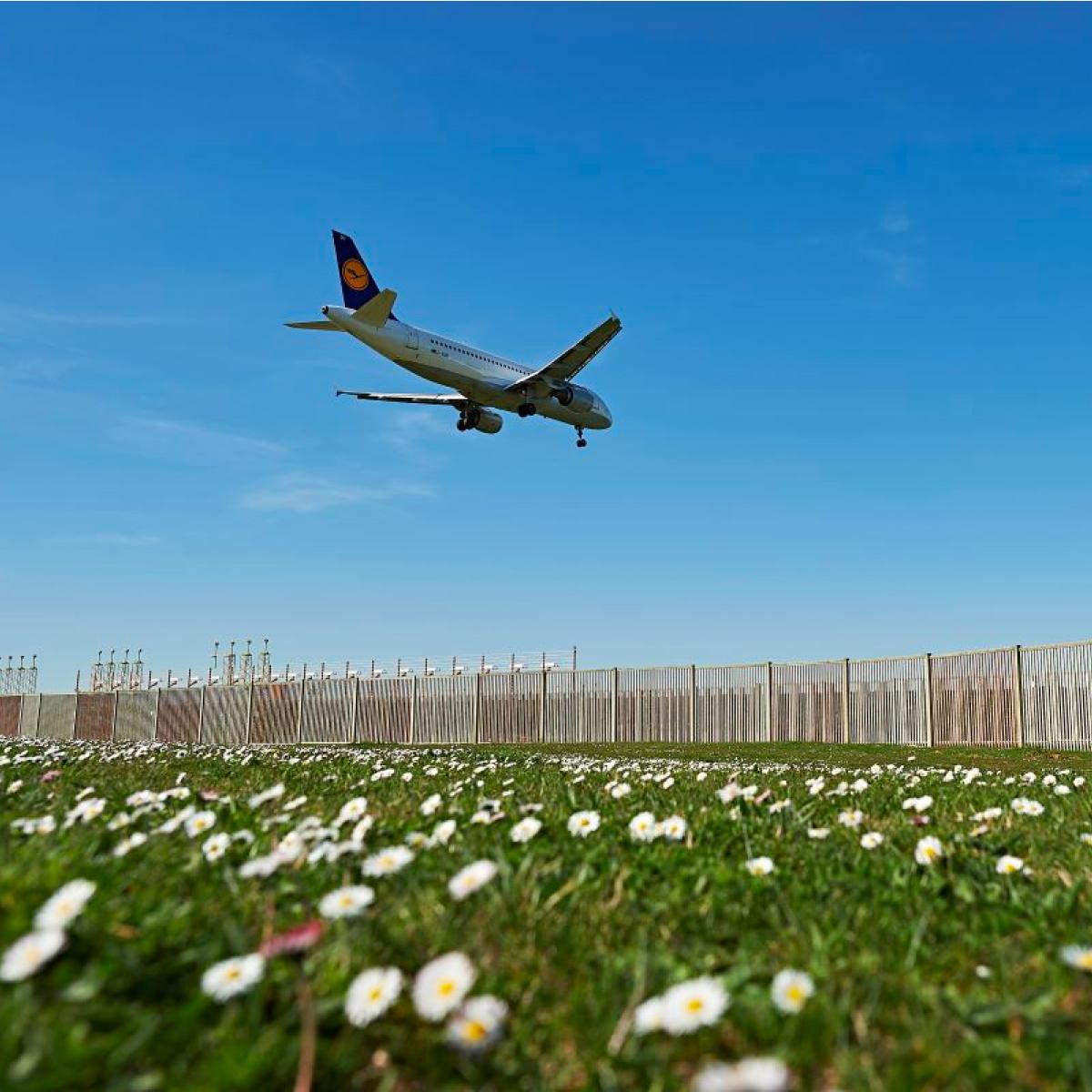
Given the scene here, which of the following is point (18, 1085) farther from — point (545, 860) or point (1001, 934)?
point (1001, 934)

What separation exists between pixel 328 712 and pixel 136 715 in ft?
35.1

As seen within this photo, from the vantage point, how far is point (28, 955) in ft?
5.71

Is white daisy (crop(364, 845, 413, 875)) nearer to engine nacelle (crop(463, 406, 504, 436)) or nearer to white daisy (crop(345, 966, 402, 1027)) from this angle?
white daisy (crop(345, 966, 402, 1027))

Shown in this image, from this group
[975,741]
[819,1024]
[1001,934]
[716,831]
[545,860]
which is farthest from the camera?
[975,741]

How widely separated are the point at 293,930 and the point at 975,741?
21.7m

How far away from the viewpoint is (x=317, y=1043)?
1.71m

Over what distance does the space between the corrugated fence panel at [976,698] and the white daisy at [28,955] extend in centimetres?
2171

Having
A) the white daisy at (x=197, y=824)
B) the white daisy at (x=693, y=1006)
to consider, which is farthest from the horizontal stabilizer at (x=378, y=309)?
the white daisy at (x=693, y=1006)

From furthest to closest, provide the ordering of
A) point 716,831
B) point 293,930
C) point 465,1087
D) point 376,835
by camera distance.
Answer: point 716,831
point 376,835
point 293,930
point 465,1087

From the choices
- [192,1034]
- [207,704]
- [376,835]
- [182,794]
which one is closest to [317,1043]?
[192,1034]

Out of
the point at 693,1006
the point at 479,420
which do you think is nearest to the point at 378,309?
the point at 479,420

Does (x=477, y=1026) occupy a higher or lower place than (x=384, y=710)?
lower

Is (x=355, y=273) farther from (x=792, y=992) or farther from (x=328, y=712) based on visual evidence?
(x=792, y=992)

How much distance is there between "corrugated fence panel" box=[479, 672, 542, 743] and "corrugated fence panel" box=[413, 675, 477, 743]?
530 millimetres
